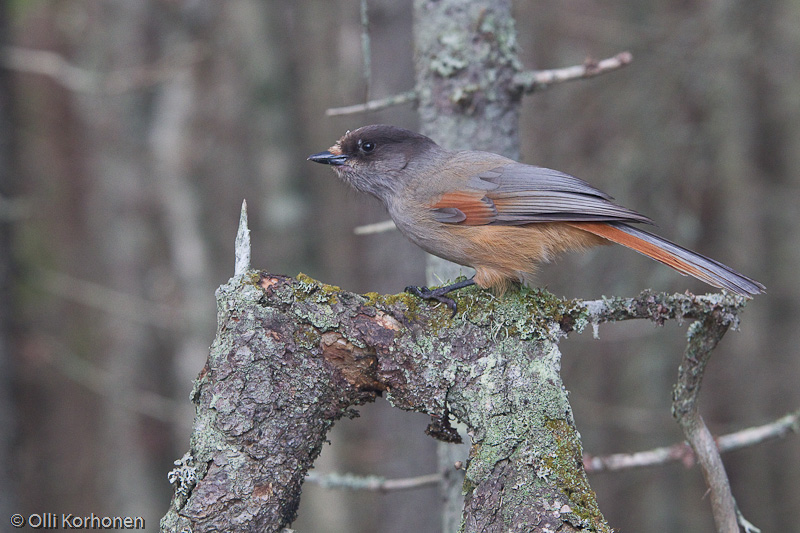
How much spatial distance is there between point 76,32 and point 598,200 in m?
7.75

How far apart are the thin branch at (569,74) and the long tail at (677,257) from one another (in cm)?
87

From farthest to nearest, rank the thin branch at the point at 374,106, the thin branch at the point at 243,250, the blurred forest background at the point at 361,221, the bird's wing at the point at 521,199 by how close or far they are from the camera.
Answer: the blurred forest background at the point at 361,221 → the thin branch at the point at 374,106 → the bird's wing at the point at 521,199 → the thin branch at the point at 243,250

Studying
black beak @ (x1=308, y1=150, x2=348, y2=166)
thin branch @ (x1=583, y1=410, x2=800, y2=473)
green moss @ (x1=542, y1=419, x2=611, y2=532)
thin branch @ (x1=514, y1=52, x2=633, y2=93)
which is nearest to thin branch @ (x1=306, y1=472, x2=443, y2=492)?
thin branch @ (x1=583, y1=410, x2=800, y2=473)

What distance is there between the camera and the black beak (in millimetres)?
3871

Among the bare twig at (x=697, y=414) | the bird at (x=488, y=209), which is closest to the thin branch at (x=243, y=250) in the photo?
the bird at (x=488, y=209)

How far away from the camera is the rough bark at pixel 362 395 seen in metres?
2.41

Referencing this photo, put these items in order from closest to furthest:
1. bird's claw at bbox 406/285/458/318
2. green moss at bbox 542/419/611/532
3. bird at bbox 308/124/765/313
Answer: green moss at bbox 542/419/611/532
bird's claw at bbox 406/285/458/318
bird at bbox 308/124/765/313

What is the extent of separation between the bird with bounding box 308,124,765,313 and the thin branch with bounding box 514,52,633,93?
20.4 inches

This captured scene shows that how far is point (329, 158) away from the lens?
389 cm

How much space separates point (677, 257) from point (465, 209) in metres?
1.00

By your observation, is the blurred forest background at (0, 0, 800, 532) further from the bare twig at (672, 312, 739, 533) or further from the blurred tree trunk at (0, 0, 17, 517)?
the bare twig at (672, 312, 739, 533)

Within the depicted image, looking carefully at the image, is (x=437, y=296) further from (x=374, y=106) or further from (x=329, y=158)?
(x=374, y=106)

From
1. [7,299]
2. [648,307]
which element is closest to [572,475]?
[648,307]

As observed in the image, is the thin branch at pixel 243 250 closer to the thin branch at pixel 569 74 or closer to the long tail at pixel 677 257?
the long tail at pixel 677 257
